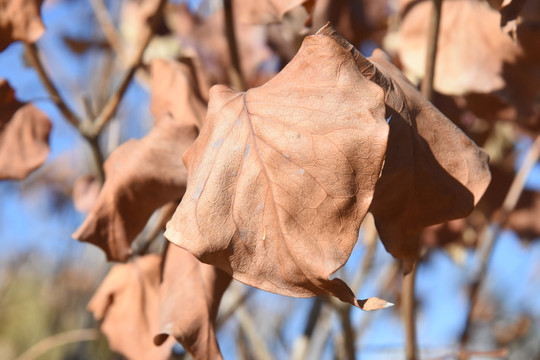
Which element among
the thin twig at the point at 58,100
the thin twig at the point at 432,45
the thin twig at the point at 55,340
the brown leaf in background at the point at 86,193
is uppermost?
the thin twig at the point at 432,45

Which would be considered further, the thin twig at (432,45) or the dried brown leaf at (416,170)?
the thin twig at (432,45)

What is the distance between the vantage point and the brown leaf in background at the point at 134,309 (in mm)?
611

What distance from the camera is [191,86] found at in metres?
0.65

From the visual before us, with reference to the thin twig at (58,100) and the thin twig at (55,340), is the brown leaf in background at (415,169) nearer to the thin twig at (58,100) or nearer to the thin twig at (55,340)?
the thin twig at (58,100)

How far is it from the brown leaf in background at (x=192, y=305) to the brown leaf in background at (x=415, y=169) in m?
0.18

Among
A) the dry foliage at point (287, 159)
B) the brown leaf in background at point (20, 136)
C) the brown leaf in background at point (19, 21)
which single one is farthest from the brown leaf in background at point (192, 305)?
the brown leaf in background at point (19, 21)

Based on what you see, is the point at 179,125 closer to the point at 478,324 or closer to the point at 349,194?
the point at 349,194

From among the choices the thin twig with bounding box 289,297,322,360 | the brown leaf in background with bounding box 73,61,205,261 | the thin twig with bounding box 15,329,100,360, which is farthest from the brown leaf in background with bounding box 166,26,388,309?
the thin twig with bounding box 15,329,100,360

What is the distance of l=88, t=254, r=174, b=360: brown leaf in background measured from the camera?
0.61 m

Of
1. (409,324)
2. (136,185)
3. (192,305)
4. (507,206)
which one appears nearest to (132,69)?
(136,185)

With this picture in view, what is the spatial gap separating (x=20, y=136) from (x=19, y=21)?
5.5 inches

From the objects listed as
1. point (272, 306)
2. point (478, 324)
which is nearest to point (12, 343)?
point (272, 306)

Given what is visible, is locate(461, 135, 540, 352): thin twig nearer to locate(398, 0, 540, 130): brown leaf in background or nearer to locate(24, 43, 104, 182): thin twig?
locate(398, 0, 540, 130): brown leaf in background

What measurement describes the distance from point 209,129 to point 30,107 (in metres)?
0.38
